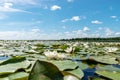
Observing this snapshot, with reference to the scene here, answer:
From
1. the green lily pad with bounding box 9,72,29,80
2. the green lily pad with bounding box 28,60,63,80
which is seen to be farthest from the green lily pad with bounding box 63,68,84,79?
the green lily pad with bounding box 28,60,63,80

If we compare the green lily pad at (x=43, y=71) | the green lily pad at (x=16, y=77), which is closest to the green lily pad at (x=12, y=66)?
the green lily pad at (x=16, y=77)

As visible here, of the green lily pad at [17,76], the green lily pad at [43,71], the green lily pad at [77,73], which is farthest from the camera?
the green lily pad at [77,73]

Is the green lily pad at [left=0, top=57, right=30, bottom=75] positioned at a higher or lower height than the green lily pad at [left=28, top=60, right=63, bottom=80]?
lower

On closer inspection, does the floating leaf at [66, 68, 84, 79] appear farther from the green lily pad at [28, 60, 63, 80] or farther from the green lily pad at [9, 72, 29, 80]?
the green lily pad at [28, 60, 63, 80]

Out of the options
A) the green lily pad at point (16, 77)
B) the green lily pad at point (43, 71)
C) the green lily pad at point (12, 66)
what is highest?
the green lily pad at point (43, 71)

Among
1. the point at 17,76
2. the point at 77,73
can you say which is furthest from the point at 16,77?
the point at 77,73

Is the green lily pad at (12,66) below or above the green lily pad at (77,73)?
above

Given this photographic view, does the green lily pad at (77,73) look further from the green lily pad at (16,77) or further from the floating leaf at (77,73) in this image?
the green lily pad at (16,77)

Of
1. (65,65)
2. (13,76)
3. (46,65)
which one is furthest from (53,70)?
(65,65)

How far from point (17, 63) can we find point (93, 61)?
3.88ft

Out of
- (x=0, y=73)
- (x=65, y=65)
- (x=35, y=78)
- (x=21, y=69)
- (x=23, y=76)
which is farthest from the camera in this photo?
(x=65, y=65)

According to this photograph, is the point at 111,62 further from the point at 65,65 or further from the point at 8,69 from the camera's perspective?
the point at 8,69

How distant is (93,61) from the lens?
3.04 meters

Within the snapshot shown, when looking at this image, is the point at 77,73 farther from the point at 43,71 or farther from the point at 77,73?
the point at 43,71
